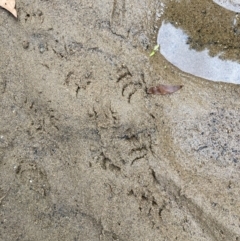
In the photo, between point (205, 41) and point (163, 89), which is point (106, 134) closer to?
point (163, 89)

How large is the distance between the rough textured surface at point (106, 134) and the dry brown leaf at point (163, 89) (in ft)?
0.09

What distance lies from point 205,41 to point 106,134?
2.88ft

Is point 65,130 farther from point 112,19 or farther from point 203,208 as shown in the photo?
point 203,208

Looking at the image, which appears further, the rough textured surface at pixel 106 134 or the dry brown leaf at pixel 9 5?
the dry brown leaf at pixel 9 5

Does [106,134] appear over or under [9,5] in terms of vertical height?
under

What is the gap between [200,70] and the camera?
281 cm

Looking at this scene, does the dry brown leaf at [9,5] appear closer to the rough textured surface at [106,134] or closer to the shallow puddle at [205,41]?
the rough textured surface at [106,134]

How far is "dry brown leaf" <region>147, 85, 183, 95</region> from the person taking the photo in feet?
9.13

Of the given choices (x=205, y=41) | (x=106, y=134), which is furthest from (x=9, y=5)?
(x=205, y=41)

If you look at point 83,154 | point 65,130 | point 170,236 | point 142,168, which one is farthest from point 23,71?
point 170,236

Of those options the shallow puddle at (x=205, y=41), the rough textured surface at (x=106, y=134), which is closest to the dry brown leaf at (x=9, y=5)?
the rough textured surface at (x=106, y=134)

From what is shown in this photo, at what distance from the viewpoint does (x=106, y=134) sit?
9.17 ft

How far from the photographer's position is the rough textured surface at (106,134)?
274 cm

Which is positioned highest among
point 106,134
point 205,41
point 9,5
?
point 205,41
